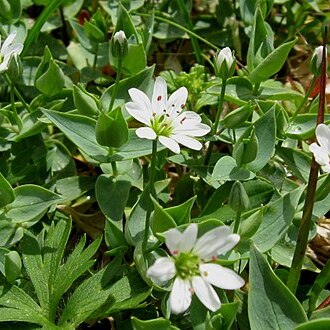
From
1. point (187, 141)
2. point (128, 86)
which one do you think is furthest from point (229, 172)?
point (128, 86)

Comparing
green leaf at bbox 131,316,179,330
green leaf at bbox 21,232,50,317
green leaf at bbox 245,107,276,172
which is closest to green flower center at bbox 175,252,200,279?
green leaf at bbox 131,316,179,330

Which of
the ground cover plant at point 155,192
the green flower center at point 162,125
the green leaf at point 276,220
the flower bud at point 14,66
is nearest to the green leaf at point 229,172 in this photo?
the ground cover plant at point 155,192

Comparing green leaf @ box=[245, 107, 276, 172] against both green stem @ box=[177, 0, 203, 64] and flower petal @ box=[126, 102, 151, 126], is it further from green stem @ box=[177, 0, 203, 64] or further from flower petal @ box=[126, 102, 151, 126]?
green stem @ box=[177, 0, 203, 64]

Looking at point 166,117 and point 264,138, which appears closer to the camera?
point 166,117

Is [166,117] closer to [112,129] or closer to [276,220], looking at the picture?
[112,129]

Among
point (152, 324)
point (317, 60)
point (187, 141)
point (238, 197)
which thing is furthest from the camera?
point (317, 60)

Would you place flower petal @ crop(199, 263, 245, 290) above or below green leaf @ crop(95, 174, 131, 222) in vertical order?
above

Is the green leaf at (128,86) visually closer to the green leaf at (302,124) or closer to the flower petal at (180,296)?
the green leaf at (302,124)
